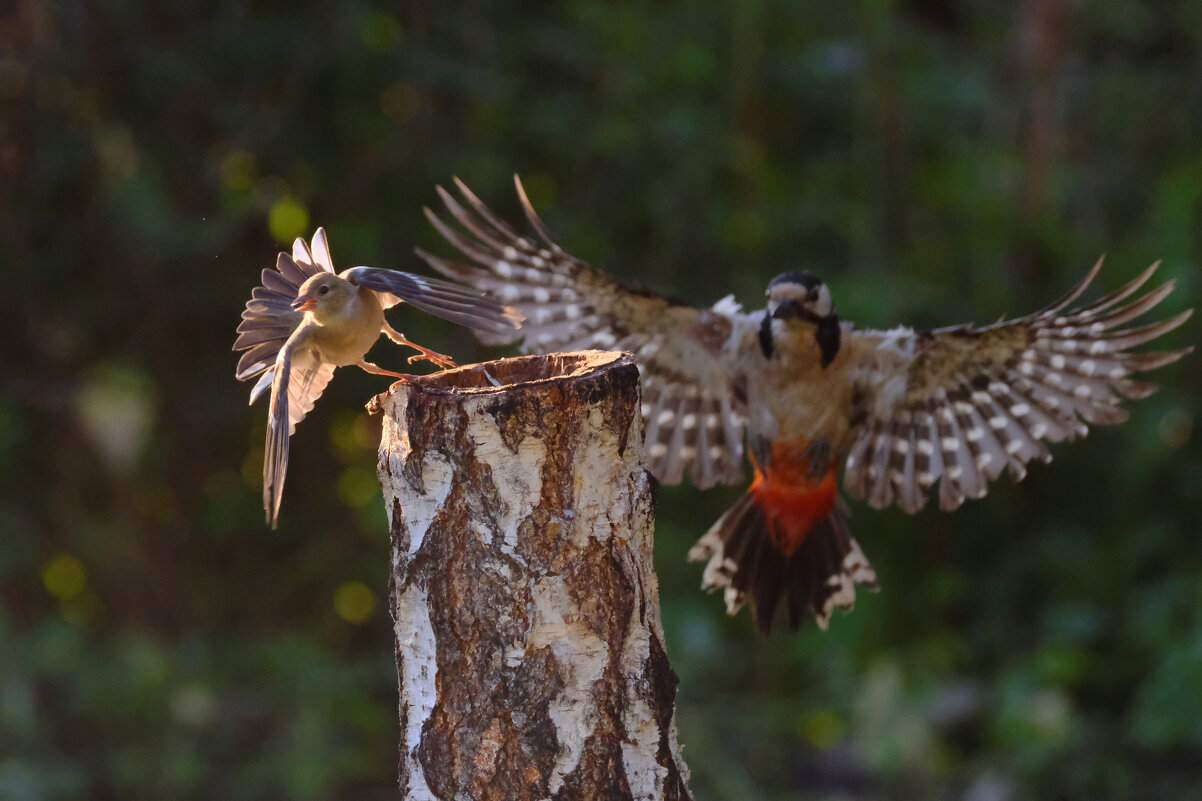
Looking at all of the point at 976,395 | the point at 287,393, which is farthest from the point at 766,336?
the point at 287,393

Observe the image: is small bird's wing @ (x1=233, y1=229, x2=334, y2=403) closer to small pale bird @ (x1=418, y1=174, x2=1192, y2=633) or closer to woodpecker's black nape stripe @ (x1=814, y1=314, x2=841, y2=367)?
small pale bird @ (x1=418, y1=174, x2=1192, y2=633)

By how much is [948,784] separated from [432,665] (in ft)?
11.8

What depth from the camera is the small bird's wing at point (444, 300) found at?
195cm

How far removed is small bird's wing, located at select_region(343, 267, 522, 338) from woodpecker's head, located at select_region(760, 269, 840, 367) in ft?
3.64

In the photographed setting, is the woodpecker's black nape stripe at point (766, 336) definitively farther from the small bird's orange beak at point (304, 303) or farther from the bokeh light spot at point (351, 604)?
the bokeh light spot at point (351, 604)

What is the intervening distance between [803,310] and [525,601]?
1.53 m

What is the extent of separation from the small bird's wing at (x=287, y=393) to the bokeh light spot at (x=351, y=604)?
9.59 ft

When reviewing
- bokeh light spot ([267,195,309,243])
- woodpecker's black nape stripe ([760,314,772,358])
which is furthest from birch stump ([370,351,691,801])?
bokeh light spot ([267,195,309,243])

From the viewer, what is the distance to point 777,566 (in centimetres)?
356

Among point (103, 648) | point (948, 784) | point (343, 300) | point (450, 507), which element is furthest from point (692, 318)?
point (103, 648)

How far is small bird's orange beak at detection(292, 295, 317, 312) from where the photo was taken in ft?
6.84

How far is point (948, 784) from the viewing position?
4828mm

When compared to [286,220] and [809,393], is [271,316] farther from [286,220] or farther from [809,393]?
[286,220]

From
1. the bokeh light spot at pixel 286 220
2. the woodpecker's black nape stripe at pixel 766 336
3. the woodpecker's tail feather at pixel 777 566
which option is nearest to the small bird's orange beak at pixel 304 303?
the woodpecker's black nape stripe at pixel 766 336
